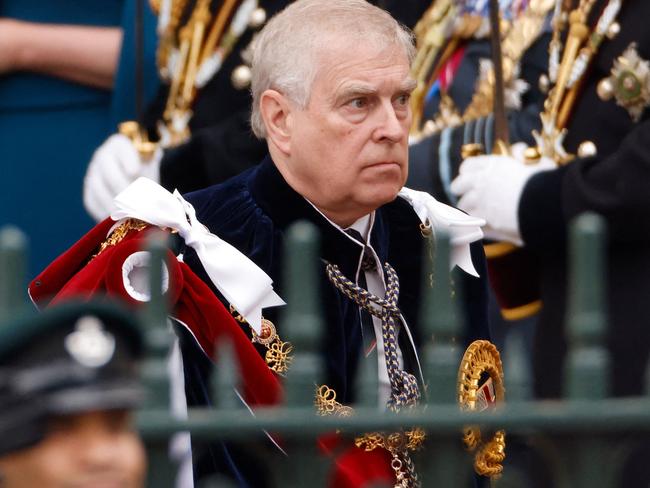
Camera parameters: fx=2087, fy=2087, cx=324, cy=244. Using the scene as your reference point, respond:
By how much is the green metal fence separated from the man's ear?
4.74 feet

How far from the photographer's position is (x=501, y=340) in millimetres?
5844

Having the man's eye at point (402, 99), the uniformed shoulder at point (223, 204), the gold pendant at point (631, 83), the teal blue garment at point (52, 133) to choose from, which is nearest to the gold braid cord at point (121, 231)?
the uniformed shoulder at point (223, 204)

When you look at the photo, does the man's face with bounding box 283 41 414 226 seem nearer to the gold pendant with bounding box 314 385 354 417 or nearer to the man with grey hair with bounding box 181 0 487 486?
the man with grey hair with bounding box 181 0 487 486

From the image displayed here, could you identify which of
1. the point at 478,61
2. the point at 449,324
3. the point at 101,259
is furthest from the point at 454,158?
the point at 449,324

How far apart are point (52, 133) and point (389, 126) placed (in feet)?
7.18

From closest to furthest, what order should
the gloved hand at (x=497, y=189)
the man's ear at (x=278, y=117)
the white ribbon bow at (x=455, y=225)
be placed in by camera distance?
1. the man's ear at (x=278, y=117)
2. the white ribbon bow at (x=455, y=225)
3. the gloved hand at (x=497, y=189)

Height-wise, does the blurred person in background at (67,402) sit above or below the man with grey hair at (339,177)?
below

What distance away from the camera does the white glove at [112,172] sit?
564 cm

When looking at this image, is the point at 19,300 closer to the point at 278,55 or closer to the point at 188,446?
the point at 188,446

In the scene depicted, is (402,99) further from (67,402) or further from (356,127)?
(67,402)

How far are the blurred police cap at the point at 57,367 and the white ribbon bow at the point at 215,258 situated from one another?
4.35ft

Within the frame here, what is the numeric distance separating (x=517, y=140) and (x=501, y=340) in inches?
27.5

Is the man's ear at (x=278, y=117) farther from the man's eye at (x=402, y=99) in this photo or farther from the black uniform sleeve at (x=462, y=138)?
the black uniform sleeve at (x=462, y=138)

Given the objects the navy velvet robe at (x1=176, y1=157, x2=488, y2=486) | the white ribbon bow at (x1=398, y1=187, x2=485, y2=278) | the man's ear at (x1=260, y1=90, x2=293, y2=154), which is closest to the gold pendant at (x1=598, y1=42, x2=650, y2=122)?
the white ribbon bow at (x1=398, y1=187, x2=485, y2=278)
